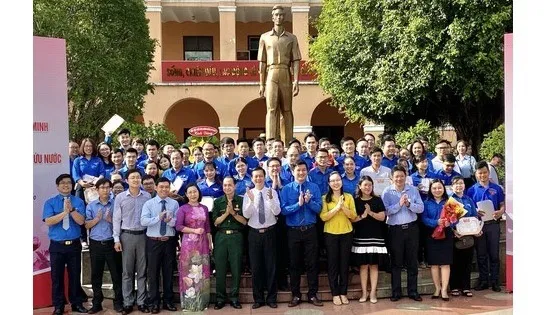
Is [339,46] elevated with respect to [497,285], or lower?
elevated

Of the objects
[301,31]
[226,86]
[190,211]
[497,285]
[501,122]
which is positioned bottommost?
[497,285]

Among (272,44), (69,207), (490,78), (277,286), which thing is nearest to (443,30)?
(490,78)

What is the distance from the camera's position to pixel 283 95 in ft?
33.3

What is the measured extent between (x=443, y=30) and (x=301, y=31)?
9971 millimetres

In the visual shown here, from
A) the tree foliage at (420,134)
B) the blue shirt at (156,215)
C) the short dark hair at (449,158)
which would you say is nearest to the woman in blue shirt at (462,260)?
the short dark hair at (449,158)

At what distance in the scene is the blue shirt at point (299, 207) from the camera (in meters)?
7.20

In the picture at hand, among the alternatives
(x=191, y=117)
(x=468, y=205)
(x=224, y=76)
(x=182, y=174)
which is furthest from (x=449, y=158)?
(x=191, y=117)

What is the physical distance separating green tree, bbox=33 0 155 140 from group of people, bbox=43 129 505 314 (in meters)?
9.54

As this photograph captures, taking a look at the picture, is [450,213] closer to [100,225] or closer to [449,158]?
[449,158]

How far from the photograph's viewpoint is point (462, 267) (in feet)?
25.6

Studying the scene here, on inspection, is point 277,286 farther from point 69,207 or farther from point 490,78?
point 490,78

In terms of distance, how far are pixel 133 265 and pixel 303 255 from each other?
2054mm

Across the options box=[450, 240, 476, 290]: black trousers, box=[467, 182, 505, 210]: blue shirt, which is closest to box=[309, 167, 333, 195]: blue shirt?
box=[450, 240, 476, 290]: black trousers

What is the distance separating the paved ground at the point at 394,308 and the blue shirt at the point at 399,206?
1.02 m
